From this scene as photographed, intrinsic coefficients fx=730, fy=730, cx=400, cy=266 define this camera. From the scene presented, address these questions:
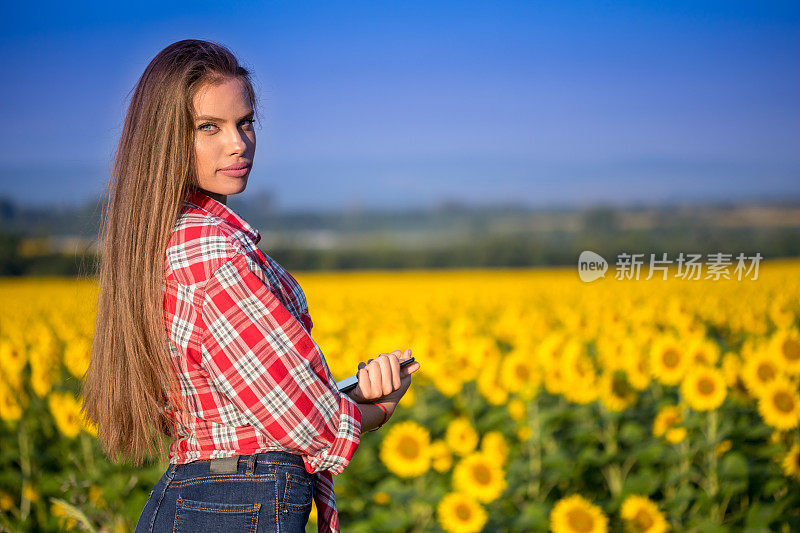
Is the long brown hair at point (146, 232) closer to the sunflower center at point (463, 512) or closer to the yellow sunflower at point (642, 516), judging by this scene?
the sunflower center at point (463, 512)

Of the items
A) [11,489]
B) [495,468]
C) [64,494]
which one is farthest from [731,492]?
[11,489]

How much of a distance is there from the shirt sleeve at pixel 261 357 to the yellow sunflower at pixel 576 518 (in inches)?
97.1

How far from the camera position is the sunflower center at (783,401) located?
167 inches

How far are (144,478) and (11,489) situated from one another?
134 cm

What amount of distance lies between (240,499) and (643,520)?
283 cm

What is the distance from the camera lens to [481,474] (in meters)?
3.74

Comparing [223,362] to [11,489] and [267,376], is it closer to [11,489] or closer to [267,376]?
[267,376]

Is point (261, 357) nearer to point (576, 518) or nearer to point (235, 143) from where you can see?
point (235, 143)

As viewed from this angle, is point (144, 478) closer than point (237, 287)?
No

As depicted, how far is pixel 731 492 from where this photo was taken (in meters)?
4.07

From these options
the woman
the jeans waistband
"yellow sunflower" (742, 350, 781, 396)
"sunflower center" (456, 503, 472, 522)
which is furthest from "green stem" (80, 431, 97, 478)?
"yellow sunflower" (742, 350, 781, 396)

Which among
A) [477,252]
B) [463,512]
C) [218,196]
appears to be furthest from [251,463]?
[477,252]

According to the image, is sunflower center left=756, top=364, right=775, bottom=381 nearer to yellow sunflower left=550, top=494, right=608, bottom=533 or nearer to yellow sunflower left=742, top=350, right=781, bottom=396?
yellow sunflower left=742, top=350, right=781, bottom=396

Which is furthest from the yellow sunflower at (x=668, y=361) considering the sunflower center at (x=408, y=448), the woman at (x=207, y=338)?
the woman at (x=207, y=338)
